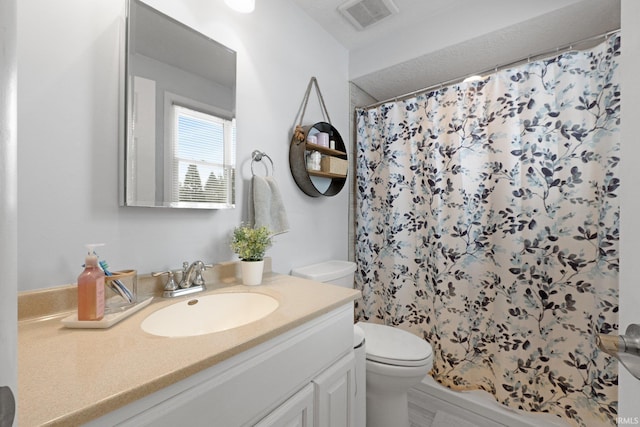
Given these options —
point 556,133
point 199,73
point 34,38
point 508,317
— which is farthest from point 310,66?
point 508,317

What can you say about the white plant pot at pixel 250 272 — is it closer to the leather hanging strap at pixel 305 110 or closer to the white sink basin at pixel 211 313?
the white sink basin at pixel 211 313

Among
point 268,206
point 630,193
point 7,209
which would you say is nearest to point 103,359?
point 7,209

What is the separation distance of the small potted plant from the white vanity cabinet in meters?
0.37

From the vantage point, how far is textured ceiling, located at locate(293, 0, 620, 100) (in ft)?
4.42

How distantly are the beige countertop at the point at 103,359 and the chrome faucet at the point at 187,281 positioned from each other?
13 cm

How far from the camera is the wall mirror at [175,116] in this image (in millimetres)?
934

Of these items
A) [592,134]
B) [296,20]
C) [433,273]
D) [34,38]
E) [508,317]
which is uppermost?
[296,20]

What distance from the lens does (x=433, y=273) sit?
1668mm

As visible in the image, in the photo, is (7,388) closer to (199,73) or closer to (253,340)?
(253,340)

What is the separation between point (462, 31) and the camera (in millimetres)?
1544

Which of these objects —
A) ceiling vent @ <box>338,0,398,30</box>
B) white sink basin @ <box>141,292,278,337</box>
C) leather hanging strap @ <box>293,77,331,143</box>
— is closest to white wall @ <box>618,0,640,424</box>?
white sink basin @ <box>141,292,278,337</box>

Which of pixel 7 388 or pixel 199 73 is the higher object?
pixel 199 73

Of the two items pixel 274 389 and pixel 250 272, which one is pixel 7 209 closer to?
pixel 274 389

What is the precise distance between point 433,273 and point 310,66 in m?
1.49
